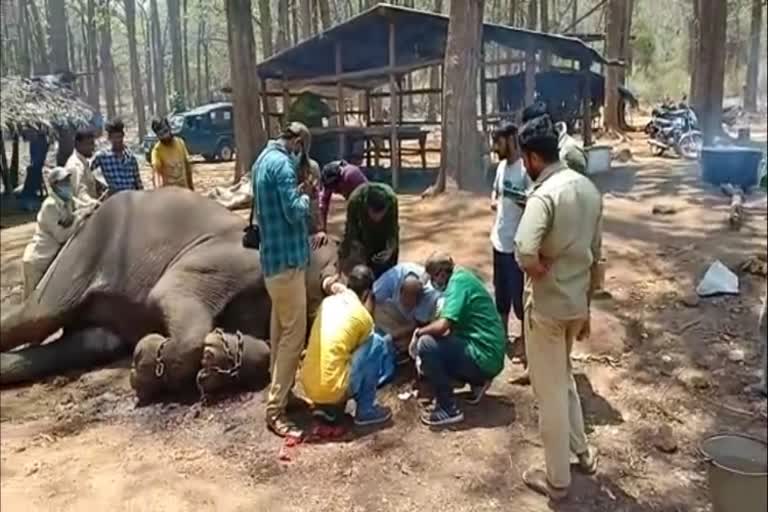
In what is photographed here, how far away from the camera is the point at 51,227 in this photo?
2195 millimetres

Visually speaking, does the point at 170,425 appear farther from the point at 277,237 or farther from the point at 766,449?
the point at 766,449

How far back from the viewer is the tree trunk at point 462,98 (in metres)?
6.91

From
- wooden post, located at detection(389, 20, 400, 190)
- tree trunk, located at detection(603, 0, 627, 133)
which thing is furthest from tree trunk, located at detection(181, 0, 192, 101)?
tree trunk, located at detection(603, 0, 627, 133)

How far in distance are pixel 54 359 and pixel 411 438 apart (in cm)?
151

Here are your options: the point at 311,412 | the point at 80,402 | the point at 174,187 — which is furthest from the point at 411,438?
the point at 174,187

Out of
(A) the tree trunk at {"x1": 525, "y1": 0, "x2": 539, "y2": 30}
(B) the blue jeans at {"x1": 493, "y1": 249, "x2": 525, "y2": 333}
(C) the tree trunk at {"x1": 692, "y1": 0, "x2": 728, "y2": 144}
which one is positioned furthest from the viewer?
(C) the tree trunk at {"x1": 692, "y1": 0, "x2": 728, "y2": 144}

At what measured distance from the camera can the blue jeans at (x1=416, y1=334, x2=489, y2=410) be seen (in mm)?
3359

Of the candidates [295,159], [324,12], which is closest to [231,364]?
[295,159]

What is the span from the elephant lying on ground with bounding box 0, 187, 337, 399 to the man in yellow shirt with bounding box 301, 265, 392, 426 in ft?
Answer: 1.27

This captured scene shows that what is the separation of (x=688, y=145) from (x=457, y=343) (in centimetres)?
979

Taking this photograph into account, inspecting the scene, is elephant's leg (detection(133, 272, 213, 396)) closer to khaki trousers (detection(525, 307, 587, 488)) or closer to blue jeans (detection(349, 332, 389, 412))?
blue jeans (detection(349, 332, 389, 412))

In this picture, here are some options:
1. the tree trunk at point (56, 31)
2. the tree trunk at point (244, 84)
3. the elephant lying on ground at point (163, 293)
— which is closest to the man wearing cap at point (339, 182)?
the elephant lying on ground at point (163, 293)

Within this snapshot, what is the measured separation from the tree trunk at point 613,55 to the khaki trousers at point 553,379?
761cm

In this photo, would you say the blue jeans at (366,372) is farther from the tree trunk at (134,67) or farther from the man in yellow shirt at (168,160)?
the tree trunk at (134,67)
